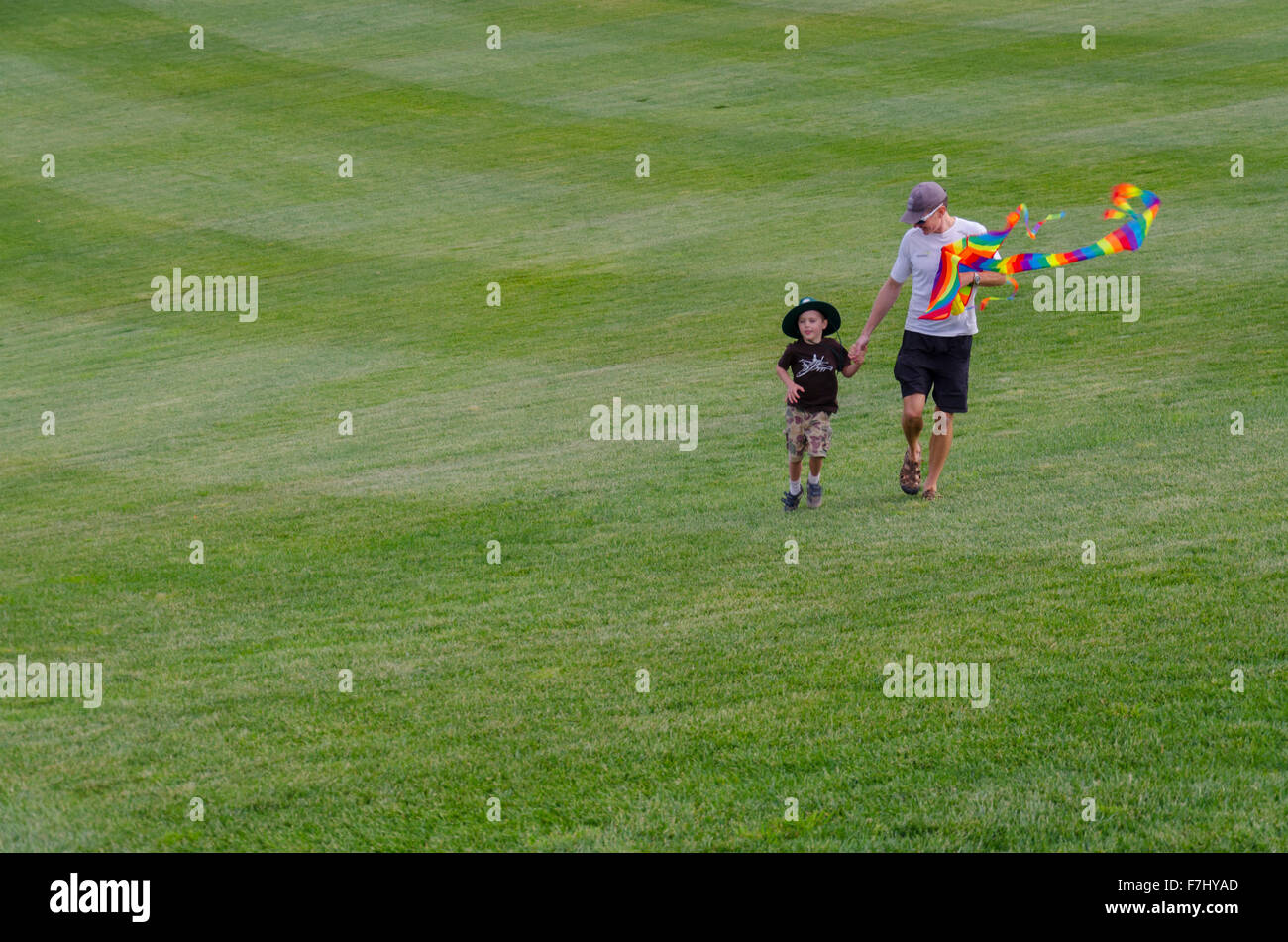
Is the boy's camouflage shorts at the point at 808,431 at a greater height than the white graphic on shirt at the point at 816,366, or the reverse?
the white graphic on shirt at the point at 816,366

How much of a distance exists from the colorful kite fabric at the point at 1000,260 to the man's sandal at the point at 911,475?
1.43 meters

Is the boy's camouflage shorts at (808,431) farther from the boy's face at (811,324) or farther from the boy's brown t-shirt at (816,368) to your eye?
the boy's face at (811,324)

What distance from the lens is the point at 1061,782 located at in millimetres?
6738

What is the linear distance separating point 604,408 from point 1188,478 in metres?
8.74

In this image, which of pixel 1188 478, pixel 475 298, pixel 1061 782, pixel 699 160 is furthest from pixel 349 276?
pixel 1061 782

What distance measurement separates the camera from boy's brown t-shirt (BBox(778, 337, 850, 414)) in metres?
12.3

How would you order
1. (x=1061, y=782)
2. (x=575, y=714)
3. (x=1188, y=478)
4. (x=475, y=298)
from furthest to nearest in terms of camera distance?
(x=475, y=298), (x=1188, y=478), (x=575, y=714), (x=1061, y=782)

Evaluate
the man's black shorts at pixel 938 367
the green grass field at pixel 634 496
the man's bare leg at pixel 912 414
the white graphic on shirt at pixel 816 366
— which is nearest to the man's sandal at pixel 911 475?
the man's bare leg at pixel 912 414

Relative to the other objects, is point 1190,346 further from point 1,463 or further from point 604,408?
point 1,463

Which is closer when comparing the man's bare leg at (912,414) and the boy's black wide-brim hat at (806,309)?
the boy's black wide-brim hat at (806,309)

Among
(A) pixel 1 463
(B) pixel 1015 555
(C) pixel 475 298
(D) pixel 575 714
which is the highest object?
(C) pixel 475 298

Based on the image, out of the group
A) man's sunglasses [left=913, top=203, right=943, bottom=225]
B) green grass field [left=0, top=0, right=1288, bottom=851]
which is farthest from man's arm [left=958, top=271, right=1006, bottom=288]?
green grass field [left=0, top=0, right=1288, bottom=851]

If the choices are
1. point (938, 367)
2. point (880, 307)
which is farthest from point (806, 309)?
point (938, 367)

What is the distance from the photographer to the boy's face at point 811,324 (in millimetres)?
12141
